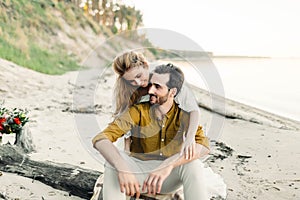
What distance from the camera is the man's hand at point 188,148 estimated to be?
1116 millimetres

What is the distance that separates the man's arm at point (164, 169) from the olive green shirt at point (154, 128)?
0.02 meters

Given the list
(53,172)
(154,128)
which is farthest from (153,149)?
(53,172)

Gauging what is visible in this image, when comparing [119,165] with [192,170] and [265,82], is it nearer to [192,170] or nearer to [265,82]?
[192,170]

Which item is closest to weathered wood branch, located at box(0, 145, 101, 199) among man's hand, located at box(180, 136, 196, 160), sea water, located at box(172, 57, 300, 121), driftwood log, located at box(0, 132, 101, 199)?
driftwood log, located at box(0, 132, 101, 199)

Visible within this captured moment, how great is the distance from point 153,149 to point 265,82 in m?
4.17

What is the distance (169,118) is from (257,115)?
2.59m

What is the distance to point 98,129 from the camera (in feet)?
4.09

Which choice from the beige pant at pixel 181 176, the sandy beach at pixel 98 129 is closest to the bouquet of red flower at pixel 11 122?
the sandy beach at pixel 98 129

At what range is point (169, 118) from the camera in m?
1.15

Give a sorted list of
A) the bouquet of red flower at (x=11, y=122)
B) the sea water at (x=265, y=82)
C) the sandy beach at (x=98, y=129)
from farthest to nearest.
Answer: the sea water at (x=265, y=82) < the bouquet of red flower at (x=11, y=122) < the sandy beach at (x=98, y=129)

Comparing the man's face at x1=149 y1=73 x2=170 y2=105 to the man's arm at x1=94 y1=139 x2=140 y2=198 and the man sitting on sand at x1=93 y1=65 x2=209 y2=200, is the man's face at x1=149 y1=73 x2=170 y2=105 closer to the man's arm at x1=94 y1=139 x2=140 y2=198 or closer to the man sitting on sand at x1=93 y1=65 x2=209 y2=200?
the man sitting on sand at x1=93 y1=65 x2=209 y2=200

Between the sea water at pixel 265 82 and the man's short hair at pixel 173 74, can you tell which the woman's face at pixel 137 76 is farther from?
the sea water at pixel 265 82

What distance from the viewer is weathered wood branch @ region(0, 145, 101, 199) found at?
5.40 feet

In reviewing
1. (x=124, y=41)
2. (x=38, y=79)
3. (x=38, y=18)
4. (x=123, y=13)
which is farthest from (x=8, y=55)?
(x=124, y=41)
